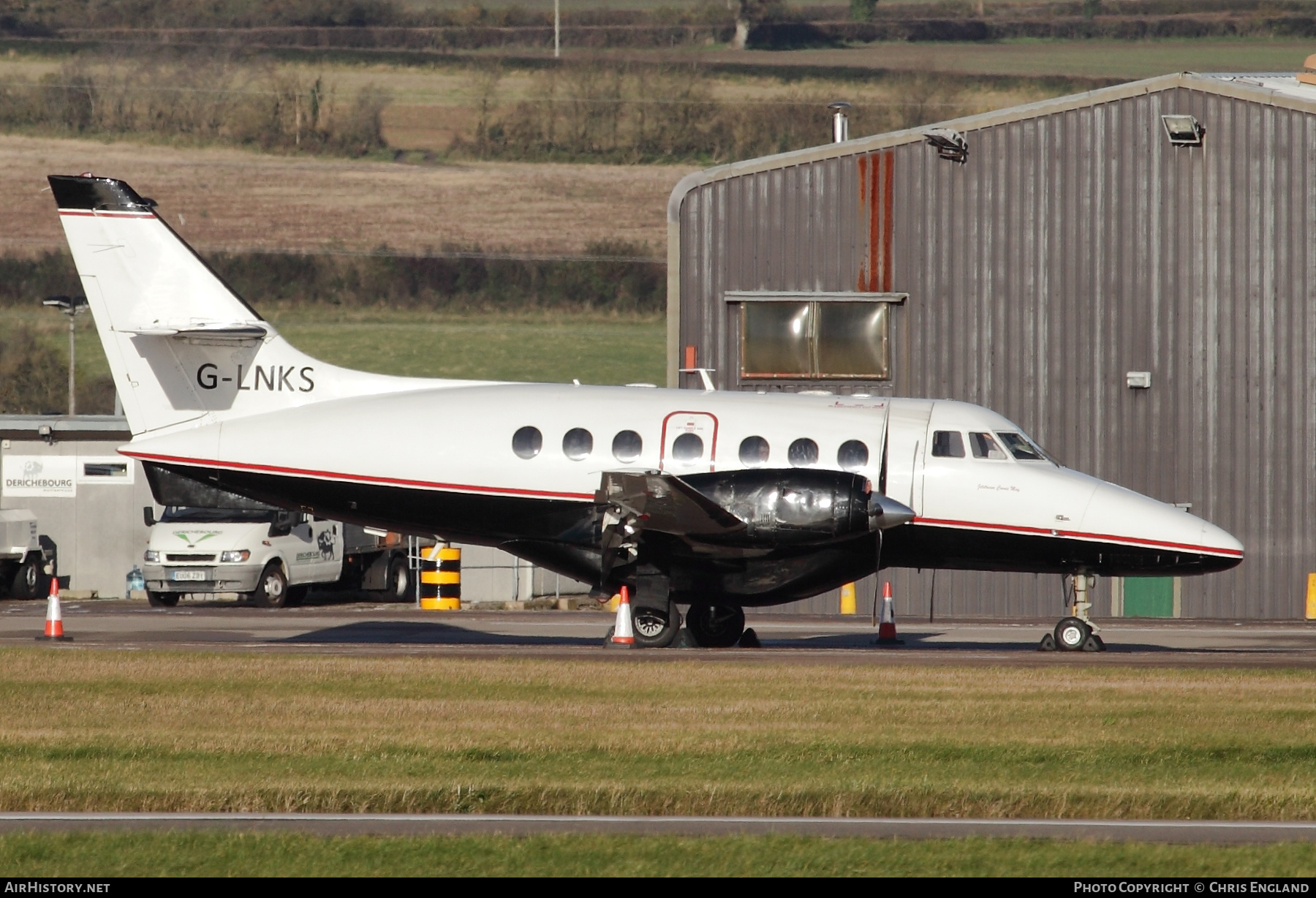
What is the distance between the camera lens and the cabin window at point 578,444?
66.7 feet

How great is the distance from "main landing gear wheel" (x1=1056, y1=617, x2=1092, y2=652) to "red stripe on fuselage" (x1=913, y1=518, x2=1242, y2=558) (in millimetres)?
1140

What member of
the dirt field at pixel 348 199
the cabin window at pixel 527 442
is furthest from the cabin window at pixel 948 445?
the dirt field at pixel 348 199

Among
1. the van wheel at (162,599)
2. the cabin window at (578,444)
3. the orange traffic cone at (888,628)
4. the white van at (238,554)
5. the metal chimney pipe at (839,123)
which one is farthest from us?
the metal chimney pipe at (839,123)

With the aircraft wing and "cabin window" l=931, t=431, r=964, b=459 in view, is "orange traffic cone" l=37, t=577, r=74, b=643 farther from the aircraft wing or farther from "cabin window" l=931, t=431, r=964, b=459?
"cabin window" l=931, t=431, r=964, b=459

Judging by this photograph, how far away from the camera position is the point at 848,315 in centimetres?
3070

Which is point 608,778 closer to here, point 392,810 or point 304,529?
point 392,810

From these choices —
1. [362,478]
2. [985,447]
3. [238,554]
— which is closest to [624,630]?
[362,478]

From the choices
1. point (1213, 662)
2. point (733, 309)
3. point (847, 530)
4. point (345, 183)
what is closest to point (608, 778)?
point (847, 530)

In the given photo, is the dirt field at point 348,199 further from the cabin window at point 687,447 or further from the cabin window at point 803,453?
the cabin window at point 803,453

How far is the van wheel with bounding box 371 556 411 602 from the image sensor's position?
1398 inches

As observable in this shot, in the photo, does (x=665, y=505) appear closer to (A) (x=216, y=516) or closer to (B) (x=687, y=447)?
(B) (x=687, y=447)

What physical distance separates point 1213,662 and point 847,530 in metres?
4.48

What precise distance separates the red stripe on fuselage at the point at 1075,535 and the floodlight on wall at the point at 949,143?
11.9 metres

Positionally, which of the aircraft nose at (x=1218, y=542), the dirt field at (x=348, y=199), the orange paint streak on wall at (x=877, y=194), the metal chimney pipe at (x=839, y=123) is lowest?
the aircraft nose at (x=1218, y=542)
